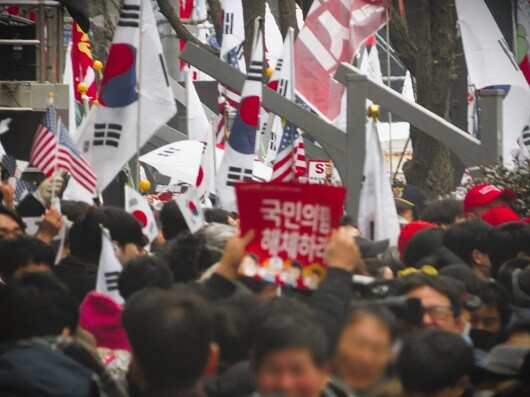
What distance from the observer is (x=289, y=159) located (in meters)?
12.5

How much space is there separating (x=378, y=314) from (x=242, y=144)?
701 cm

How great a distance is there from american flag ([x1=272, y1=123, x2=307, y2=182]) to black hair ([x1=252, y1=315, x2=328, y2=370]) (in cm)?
642

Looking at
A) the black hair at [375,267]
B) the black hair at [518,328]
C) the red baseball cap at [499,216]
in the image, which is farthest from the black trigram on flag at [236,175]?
the black hair at [518,328]

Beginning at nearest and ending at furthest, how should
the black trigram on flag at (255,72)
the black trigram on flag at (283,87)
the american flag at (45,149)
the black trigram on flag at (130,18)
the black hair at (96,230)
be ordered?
the black hair at (96,230) → the american flag at (45,149) → the black trigram on flag at (130,18) → the black trigram on flag at (255,72) → the black trigram on flag at (283,87)

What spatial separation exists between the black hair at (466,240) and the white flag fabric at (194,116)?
375 inches

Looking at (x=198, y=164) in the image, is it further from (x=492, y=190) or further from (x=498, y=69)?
(x=492, y=190)

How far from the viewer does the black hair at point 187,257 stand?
7.64 m

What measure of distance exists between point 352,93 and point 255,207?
25.9 feet

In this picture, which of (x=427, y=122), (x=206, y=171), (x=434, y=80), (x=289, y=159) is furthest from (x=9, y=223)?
(x=434, y=80)

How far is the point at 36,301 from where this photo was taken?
5.27 metres

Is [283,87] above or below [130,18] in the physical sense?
below

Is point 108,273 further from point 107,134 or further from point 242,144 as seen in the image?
point 242,144

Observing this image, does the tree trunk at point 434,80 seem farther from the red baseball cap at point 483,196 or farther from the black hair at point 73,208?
the black hair at point 73,208

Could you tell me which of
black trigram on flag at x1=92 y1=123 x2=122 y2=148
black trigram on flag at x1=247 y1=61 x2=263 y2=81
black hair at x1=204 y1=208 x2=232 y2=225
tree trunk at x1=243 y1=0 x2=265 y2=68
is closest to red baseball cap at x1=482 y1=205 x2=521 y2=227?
black hair at x1=204 y1=208 x2=232 y2=225
